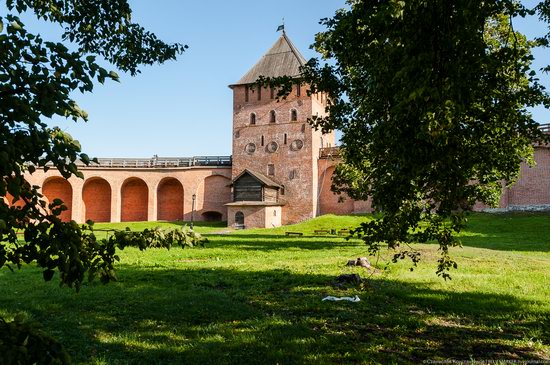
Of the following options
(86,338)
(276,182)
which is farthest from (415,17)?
(276,182)

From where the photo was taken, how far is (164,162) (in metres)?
47.2

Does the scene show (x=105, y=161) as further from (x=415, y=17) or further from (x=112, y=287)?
(x=415, y=17)

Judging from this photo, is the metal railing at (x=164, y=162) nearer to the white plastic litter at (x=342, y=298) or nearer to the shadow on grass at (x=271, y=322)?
the shadow on grass at (x=271, y=322)

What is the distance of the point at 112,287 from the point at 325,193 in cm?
3488

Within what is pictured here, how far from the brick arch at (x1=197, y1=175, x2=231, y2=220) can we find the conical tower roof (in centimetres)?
1067

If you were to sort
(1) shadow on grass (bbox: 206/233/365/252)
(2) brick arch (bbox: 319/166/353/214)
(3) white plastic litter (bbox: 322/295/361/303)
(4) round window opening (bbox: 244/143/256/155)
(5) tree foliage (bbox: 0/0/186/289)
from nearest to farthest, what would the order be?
(5) tree foliage (bbox: 0/0/186/289)
(3) white plastic litter (bbox: 322/295/361/303)
(1) shadow on grass (bbox: 206/233/365/252)
(2) brick arch (bbox: 319/166/353/214)
(4) round window opening (bbox: 244/143/256/155)

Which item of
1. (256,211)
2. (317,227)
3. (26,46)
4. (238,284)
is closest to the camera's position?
(26,46)

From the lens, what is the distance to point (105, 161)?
47125mm

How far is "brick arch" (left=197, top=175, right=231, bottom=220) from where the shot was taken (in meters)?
44.3

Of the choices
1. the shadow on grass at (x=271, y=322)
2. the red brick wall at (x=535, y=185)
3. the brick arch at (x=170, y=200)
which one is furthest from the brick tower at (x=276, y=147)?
the shadow on grass at (x=271, y=322)

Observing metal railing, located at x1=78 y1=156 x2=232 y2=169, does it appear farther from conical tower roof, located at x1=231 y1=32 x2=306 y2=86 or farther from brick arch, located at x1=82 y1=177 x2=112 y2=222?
conical tower roof, located at x1=231 y1=32 x2=306 y2=86

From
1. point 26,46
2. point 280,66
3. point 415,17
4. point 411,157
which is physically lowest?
point 411,157

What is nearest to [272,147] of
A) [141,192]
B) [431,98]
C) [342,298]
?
[141,192]

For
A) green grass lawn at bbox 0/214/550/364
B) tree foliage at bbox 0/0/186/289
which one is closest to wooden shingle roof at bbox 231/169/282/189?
green grass lawn at bbox 0/214/550/364
